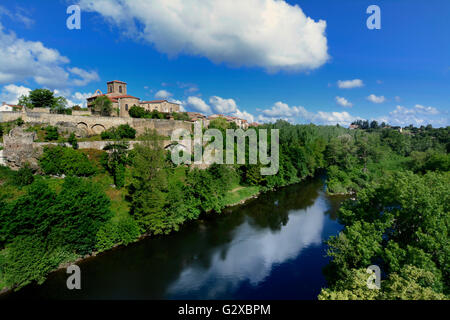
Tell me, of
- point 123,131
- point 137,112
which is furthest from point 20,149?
point 137,112

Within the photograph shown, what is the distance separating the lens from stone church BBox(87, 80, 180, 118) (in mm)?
45300

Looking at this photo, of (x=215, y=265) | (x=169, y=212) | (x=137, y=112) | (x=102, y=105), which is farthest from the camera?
(x=137, y=112)

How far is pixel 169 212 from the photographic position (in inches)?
801

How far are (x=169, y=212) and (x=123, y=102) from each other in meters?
33.6

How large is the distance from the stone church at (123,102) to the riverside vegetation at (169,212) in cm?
1355

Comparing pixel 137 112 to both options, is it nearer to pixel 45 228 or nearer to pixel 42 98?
pixel 42 98

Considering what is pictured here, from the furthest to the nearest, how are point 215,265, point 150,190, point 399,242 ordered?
1. point 150,190
2. point 215,265
3. point 399,242

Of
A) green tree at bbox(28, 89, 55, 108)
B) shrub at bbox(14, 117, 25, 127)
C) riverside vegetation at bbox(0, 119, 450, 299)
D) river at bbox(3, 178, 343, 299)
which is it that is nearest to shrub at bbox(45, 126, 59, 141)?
riverside vegetation at bbox(0, 119, 450, 299)

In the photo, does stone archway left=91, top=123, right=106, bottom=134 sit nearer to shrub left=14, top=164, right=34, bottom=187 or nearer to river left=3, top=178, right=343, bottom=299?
shrub left=14, top=164, right=34, bottom=187

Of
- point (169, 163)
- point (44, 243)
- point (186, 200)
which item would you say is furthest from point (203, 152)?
point (44, 243)

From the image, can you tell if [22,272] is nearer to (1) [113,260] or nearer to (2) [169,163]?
(1) [113,260]

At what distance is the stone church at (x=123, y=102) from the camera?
45300 mm

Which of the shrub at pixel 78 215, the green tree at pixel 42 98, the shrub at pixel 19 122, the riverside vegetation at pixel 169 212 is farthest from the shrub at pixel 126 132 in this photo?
the shrub at pixel 78 215

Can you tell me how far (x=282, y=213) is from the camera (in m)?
27.0
